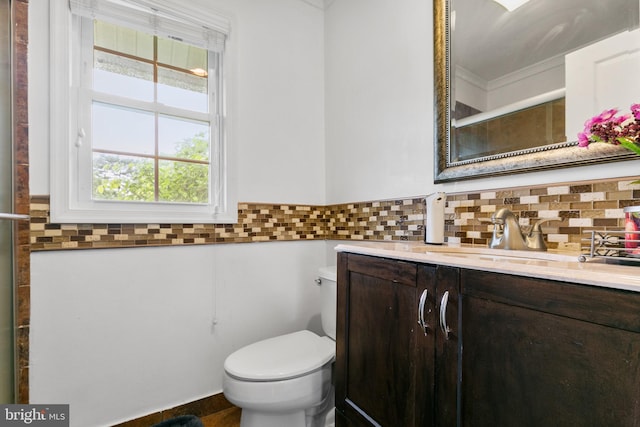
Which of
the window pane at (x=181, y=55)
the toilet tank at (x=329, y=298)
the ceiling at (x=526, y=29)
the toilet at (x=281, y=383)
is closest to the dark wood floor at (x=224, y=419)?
the toilet at (x=281, y=383)

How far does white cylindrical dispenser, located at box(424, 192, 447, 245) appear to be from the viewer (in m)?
1.18

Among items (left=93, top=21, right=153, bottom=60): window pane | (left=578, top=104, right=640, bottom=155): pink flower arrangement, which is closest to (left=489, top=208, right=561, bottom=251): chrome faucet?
(left=578, top=104, right=640, bottom=155): pink flower arrangement

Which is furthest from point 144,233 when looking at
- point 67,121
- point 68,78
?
point 68,78

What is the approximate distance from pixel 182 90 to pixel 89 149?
0.54 m

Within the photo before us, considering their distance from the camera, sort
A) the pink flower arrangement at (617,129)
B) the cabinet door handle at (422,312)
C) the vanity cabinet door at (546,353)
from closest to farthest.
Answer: the vanity cabinet door at (546,353), the pink flower arrangement at (617,129), the cabinet door handle at (422,312)

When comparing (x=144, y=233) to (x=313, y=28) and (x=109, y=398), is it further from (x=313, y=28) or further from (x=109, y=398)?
(x=313, y=28)

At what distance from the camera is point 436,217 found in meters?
1.19

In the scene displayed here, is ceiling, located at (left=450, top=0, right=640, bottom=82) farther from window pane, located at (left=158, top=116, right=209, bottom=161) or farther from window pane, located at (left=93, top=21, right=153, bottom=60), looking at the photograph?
window pane, located at (left=93, top=21, right=153, bottom=60)

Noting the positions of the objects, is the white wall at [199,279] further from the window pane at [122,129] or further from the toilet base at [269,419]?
→ the toilet base at [269,419]

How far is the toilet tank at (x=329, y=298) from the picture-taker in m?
1.51

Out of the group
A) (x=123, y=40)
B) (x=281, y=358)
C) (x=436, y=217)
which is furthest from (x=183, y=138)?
(x=436, y=217)

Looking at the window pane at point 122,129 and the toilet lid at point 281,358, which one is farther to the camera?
the window pane at point 122,129

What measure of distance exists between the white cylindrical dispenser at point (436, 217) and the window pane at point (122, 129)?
4.43ft

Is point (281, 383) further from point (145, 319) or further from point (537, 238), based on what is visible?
point (537, 238)
